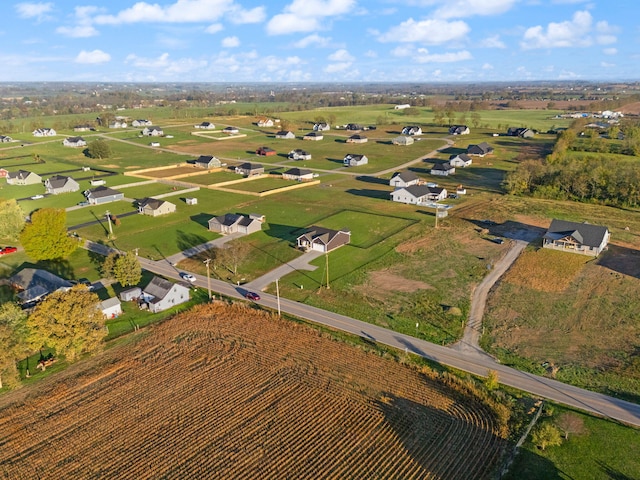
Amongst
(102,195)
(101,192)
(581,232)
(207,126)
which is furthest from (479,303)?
(207,126)

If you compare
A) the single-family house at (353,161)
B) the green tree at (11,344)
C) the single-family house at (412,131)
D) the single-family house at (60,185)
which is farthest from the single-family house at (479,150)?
the green tree at (11,344)

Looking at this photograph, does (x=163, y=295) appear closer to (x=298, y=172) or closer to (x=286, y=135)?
(x=298, y=172)

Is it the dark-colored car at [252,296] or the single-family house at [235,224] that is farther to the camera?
the single-family house at [235,224]

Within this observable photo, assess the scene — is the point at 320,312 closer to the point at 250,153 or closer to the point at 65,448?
the point at 65,448

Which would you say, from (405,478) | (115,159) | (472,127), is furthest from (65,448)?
(472,127)

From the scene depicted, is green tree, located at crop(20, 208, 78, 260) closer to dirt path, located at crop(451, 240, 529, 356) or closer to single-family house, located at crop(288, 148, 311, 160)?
dirt path, located at crop(451, 240, 529, 356)

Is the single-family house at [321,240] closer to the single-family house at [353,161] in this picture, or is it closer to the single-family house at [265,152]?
the single-family house at [353,161]
